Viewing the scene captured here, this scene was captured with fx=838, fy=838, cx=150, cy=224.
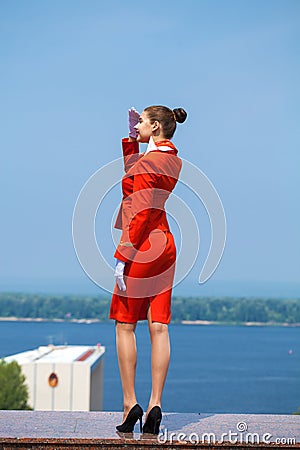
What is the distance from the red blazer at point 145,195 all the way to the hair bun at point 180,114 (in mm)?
136

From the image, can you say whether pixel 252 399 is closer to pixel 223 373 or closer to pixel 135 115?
pixel 223 373

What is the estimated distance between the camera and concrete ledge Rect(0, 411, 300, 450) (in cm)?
355

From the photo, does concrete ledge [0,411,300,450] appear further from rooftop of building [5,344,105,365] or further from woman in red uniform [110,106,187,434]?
rooftop of building [5,344,105,365]

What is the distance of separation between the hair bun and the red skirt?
0.53m

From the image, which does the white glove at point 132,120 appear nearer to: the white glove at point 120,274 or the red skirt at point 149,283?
the red skirt at point 149,283

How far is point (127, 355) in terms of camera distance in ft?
12.5

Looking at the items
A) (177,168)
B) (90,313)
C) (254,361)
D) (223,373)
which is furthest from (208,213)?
(90,313)

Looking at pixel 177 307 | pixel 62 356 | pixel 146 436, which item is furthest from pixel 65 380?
pixel 177 307

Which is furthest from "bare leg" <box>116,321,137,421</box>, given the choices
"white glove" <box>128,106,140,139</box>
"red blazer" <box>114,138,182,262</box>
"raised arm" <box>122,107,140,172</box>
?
"white glove" <box>128,106,140,139</box>

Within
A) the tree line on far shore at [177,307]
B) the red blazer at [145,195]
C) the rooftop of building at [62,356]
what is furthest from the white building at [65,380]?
the tree line on far shore at [177,307]

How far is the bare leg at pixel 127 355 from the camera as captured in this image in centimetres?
381

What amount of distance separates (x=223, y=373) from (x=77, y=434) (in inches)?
3232

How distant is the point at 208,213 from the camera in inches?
152

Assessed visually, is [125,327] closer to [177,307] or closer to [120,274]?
[120,274]
